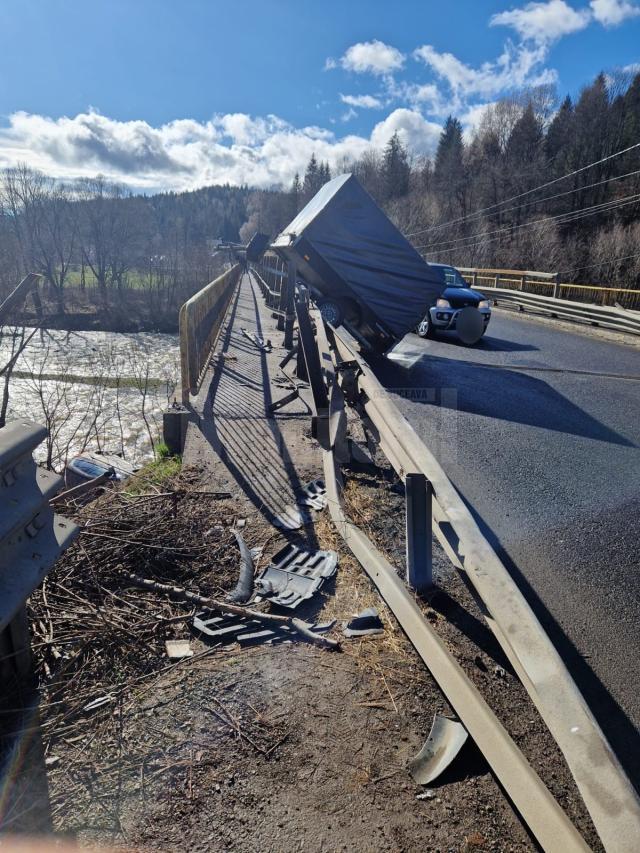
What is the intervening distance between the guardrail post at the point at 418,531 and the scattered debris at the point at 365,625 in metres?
0.43

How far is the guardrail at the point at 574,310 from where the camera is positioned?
16.0 metres

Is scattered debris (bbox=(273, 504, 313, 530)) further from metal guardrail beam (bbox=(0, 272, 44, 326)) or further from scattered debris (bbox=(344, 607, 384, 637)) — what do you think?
metal guardrail beam (bbox=(0, 272, 44, 326))

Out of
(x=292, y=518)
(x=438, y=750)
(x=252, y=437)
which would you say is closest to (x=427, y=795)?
(x=438, y=750)

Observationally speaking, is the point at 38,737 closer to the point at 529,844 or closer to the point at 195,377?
the point at 529,844

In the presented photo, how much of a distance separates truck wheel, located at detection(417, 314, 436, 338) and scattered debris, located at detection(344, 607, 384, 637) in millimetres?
12541

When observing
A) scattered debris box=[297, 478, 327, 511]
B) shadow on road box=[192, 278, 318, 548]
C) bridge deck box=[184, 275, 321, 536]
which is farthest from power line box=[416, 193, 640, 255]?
scattered debris box=[297, 478, 327, 511]

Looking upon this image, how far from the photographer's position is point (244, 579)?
3.36 meters

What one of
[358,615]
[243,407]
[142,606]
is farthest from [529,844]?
[243,407]

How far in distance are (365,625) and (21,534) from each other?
181 centimetres

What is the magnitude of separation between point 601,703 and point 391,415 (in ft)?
7.56

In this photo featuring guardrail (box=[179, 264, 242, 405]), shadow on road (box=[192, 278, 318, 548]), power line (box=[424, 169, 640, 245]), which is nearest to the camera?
shadow on road (box=[192, 278, 318, 548])

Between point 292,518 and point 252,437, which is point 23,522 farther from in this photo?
point 252,437

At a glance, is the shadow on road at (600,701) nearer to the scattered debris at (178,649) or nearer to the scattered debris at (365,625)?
the scattered debris at (365,625)

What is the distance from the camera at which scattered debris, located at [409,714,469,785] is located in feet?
6.84
